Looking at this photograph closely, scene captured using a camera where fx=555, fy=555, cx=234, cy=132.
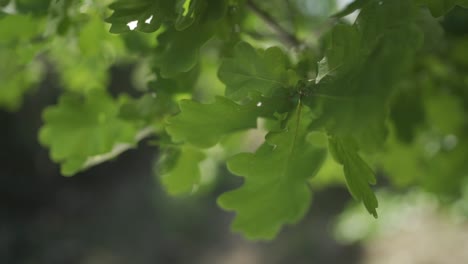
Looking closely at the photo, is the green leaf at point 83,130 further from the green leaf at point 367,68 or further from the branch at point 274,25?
the green leaf at point 367,68

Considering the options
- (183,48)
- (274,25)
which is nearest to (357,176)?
(183,48)

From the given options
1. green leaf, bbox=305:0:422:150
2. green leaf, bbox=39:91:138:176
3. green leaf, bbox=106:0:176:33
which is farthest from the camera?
green leaf, bbox=39:91:138:176

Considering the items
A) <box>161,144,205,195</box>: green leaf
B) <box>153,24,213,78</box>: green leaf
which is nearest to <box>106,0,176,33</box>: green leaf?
<box>153,24,213,78</box>: green leaf

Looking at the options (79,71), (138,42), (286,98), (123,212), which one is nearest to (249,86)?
(286,98)

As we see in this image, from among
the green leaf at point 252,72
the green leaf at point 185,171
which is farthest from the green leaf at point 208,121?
the green leaf at point 185,171

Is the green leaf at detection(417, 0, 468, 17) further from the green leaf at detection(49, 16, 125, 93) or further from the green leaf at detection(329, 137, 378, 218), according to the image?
the green leaf at detection(49, 16, 125, 93)

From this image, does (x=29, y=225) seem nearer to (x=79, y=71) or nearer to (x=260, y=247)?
(x=260, y=247)
